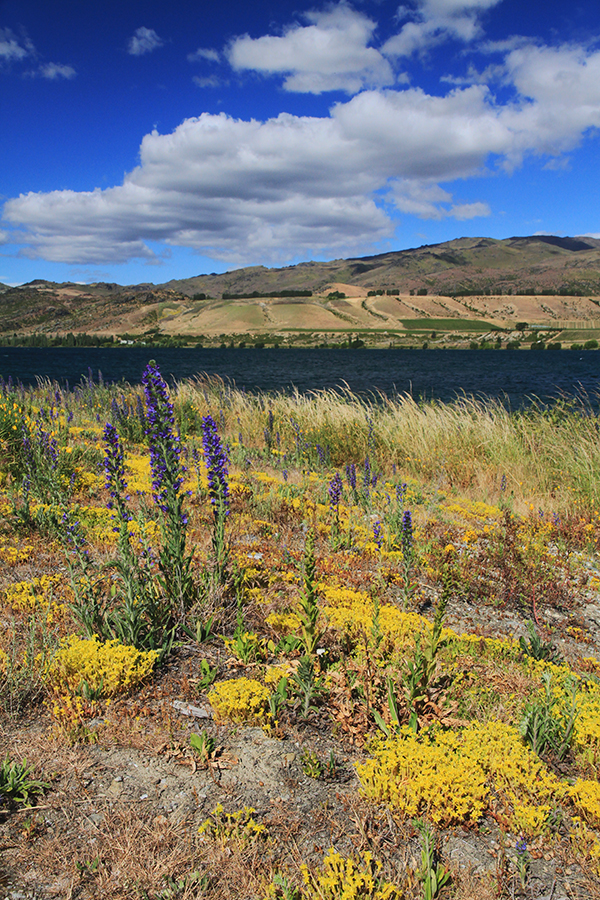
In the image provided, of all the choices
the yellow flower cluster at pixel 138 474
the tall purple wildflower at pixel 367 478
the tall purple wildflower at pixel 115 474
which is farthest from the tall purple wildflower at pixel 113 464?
the tall purple wildflower at pixel 367 478

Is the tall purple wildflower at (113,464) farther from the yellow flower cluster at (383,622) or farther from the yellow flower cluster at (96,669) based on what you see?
the yellow flower cluster at (383,622)

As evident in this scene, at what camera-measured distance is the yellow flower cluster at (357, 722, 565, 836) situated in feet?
9.10

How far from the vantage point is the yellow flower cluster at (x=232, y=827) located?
2.50 metres

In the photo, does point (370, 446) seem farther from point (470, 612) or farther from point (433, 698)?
point (433, 698)

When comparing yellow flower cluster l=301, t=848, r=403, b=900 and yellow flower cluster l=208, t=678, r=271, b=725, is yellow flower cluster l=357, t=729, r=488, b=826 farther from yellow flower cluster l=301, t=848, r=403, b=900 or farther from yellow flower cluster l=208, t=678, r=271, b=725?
yellow flower cluster l=208, t=678, r=271, b=725

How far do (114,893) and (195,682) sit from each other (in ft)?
4.93

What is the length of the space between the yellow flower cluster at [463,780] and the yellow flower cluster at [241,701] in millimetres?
772

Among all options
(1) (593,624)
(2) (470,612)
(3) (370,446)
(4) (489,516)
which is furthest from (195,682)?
(3) (370,446)

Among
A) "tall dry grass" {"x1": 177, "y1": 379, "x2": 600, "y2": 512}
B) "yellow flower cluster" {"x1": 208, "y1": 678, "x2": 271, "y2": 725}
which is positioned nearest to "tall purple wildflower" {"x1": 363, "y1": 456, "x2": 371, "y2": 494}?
"tall dry grass" {"x1": 177, "y1": 379, "x2": 600, "y2": 512}

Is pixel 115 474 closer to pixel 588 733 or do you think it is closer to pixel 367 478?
pixel 588 733

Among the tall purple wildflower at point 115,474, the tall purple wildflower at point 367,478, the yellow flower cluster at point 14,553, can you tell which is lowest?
the yellow flower cluster at point 14,553

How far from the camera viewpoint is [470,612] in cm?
531

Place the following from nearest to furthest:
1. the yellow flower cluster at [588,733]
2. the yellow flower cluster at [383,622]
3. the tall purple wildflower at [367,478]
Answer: the yellow flower cluster at [588,733]
the yellow flower cluster at [383,622]
the tall purple wildflower at [367,478]

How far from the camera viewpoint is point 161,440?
13.5 feet
